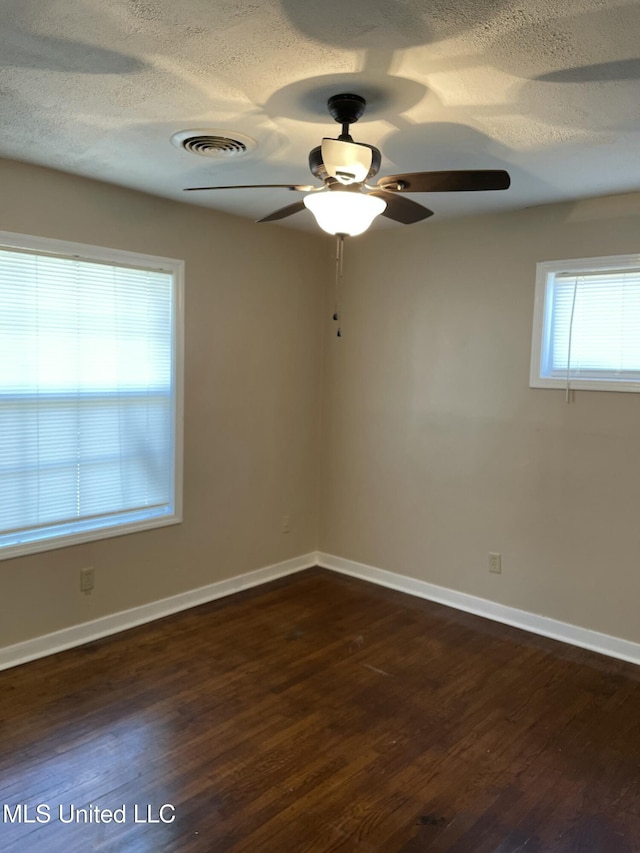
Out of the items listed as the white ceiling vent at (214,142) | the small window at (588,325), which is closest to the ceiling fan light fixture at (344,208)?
the white ceiling vent at (214,142)

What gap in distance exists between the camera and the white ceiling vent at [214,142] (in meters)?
2.44

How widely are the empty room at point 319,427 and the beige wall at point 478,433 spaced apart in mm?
20

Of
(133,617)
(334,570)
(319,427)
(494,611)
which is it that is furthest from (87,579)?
(494,611)

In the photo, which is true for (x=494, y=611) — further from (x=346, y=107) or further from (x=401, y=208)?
(x=346, y=107)

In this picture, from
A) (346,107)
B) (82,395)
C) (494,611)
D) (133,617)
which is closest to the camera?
(346,107)

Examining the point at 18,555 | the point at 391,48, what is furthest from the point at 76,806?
the point at 391,48

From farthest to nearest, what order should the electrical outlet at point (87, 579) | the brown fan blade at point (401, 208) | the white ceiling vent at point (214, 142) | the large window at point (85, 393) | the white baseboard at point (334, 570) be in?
1. the electrical outlet at point (87, 579)
2. the white baseboard at point (334, 570)
3. the large window at point (85, 393)
4. the white ceiling vent at point (214, 142)
5. the brown fan blade at point (401, 208)

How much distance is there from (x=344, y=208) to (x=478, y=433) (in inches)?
88.4

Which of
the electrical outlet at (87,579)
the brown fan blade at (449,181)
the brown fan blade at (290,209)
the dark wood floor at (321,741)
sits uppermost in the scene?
the brown fan blade at (449,181)

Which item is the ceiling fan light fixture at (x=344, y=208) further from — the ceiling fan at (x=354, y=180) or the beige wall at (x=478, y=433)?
the beige wall at (x=478, y=433)

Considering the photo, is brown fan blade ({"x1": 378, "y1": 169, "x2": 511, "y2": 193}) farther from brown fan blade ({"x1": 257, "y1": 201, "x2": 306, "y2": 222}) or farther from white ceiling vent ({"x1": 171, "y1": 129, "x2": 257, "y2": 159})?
white ceiling vent ({"x1": 171, "y1": 129, "x2": 257, "y2": 159})

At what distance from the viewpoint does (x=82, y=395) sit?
10.8 ft

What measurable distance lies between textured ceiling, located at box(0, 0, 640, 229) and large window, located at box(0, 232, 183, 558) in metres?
0.60

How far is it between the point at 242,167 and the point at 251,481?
2111 millimetres
